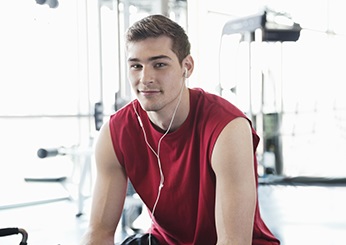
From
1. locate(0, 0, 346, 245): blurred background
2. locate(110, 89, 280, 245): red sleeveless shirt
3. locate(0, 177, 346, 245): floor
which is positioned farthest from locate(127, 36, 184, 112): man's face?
locate(0, 0, 346, 245): blurred background

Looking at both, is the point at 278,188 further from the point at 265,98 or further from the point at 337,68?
the point at 337,68

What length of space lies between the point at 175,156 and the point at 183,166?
0.04 metres

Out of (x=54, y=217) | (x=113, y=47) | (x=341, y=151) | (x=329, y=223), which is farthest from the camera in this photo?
(x=341, y=151)

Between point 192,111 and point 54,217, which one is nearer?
point 192,111

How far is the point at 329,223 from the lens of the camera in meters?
2.82

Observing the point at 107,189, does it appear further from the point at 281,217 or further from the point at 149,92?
the point at 281,217

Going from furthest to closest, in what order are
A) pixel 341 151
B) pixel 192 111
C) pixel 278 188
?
pixel 341 151 → pixel 278 188 → pixel 192 111

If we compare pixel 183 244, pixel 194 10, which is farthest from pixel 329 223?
pixel 194 10

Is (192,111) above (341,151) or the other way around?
above

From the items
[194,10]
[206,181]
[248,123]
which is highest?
[194,10]

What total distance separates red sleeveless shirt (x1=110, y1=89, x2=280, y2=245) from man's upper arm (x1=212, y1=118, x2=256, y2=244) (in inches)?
1.6

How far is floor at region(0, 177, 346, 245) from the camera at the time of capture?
2.59m

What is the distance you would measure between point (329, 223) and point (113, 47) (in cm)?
213

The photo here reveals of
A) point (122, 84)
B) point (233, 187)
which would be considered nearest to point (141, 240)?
point (233, 187)
